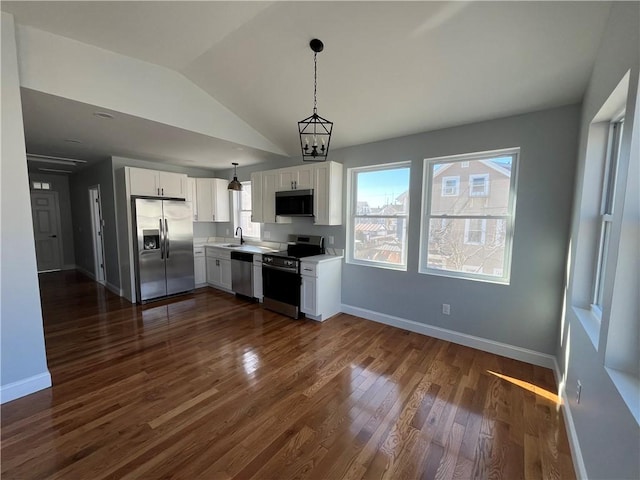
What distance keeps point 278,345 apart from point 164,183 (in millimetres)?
3588

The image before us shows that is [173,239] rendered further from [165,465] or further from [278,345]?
[165,465]

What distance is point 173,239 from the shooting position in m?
4.72

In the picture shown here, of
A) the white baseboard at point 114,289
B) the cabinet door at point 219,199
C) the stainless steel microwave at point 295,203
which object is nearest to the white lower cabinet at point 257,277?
the stainless steel microwave at point 295,203

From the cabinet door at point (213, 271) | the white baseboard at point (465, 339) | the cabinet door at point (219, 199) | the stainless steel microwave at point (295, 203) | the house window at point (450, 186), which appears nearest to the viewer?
the white baseboard at point (465, 339)

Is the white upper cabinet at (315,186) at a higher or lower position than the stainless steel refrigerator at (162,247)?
higher

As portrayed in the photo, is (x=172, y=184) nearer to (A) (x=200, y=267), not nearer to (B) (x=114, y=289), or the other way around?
(A) (x=200, y=267)

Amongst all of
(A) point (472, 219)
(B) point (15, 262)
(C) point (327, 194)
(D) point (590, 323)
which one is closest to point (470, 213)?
(A) point (472, 219)

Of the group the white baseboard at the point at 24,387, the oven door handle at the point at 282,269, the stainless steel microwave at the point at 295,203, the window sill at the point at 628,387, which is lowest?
the white baseboard at the point at 24,387

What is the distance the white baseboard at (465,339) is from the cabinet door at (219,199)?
3418mm

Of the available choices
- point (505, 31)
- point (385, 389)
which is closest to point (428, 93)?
point (505, 31)

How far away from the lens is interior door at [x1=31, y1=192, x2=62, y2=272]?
6.65 m

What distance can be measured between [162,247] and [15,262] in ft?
8.19

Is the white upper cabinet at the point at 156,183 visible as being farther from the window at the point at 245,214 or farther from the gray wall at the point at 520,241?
the gray wall at the point at 520,241

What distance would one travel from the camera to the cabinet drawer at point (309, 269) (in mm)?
3684
